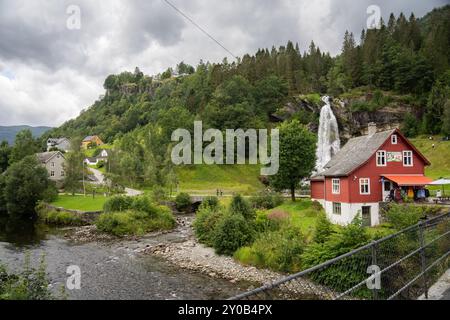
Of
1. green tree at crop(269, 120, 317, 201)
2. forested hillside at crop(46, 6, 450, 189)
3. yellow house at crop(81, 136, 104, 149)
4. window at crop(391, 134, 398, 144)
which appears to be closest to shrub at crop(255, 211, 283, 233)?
green tree at crop(269, 120, 317, 201)

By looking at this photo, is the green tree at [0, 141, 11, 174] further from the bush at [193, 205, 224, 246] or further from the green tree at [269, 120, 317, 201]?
the green tree at [269, 120, 317, 201]

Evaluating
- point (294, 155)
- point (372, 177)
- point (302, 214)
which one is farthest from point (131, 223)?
point (372, 177)

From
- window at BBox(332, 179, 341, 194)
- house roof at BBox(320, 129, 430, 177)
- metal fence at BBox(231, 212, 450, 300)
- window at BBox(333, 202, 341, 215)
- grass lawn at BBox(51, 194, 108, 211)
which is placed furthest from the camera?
grass lawn at BBox(51, 194, 108, 211)

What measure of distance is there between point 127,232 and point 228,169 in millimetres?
44164

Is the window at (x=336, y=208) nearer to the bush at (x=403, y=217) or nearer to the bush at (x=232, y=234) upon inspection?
the bush at (x=403, y=217)

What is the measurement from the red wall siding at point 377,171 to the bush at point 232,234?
10976 millimetres

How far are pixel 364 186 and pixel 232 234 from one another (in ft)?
46.4

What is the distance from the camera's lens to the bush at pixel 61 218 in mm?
49031

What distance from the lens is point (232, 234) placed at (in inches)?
1208

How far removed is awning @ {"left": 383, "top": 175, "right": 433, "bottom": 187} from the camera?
113 ft

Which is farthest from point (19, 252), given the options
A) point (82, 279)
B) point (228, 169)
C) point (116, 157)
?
point (228, 169)

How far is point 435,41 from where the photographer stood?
96.2 m

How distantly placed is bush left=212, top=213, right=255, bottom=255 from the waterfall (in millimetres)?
51650

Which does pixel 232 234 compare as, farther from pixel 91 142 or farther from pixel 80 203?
pixel 91 142
